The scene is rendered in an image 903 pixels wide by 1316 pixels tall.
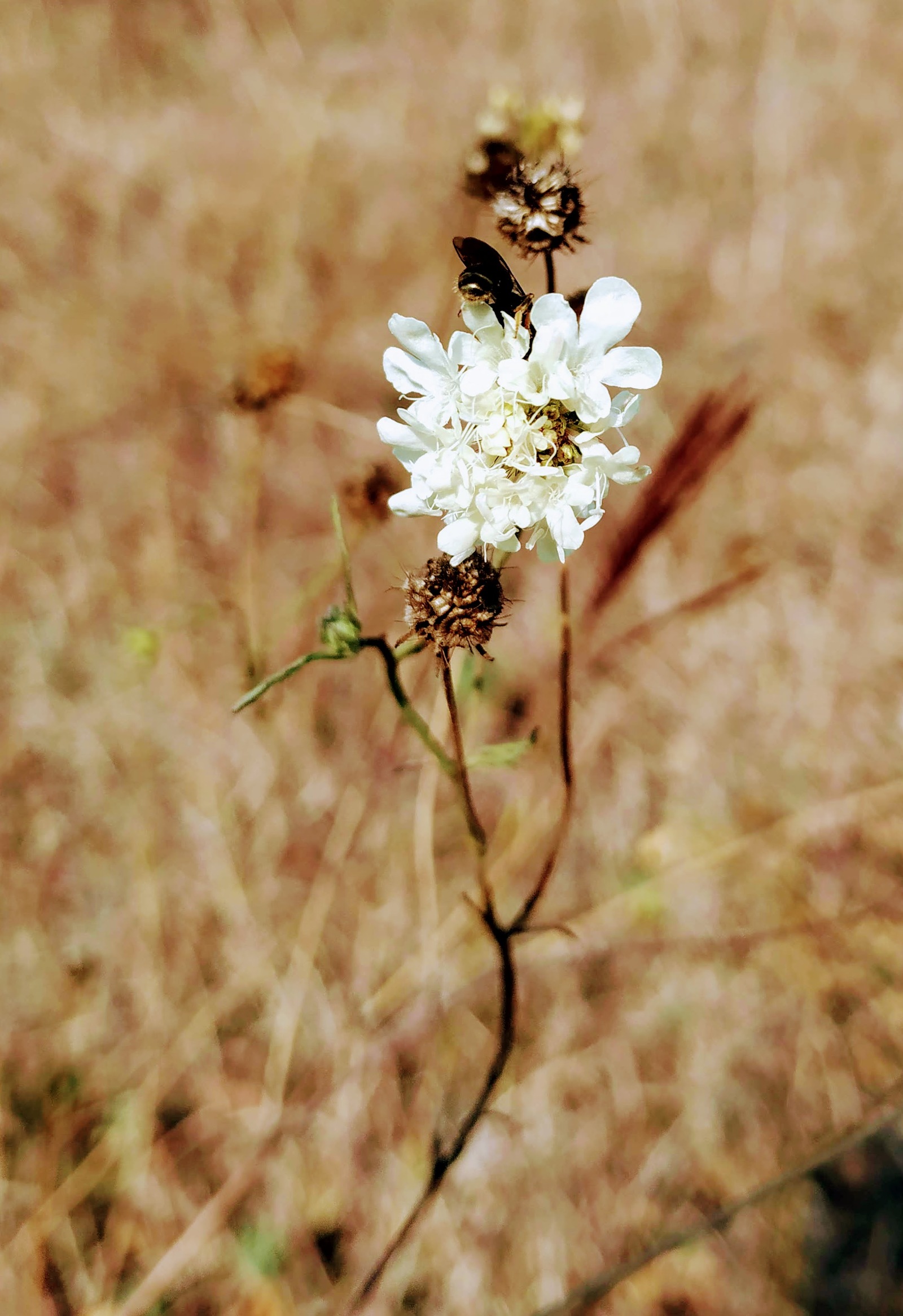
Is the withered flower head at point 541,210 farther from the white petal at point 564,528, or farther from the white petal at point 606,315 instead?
the white petal at point 564,528

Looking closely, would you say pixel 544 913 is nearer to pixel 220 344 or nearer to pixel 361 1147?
pixel 361 1147

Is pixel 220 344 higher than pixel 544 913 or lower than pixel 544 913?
higher

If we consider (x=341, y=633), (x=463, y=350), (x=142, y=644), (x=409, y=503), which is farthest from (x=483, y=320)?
(x=142, y=644)

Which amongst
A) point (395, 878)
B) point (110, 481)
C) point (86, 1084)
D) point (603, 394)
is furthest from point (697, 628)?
point (86, 1084)

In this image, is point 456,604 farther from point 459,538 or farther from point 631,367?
point 631,367

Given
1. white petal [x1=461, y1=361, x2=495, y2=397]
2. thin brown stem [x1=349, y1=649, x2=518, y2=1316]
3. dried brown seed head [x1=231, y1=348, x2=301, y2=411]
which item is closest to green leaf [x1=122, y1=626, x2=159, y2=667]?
dried brown seed head [x1=231, y1=348, x2=301, y2=411]

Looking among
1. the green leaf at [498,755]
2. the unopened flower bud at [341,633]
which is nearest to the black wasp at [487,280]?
the unopened flower bud at [341,633]

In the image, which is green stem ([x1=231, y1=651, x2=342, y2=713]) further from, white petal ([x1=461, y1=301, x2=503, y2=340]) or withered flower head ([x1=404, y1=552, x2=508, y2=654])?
white petal ([x1=461, y1=301, x2=503, y2=340])
